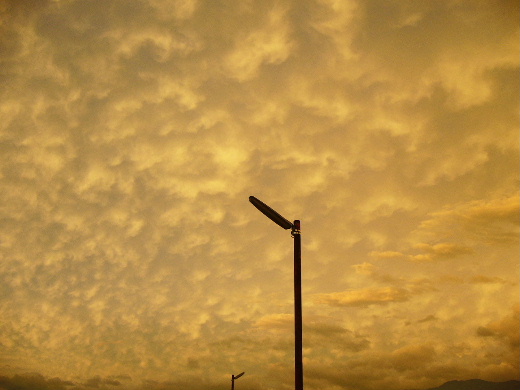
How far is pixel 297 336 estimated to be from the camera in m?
10.3

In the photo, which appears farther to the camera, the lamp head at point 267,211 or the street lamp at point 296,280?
the lamp head at point 267,211

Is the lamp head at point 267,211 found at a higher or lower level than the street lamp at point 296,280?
higher

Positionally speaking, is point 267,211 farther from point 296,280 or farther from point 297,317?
point 297,317

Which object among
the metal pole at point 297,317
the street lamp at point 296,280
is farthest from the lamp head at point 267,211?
the metal pole at point 297,317

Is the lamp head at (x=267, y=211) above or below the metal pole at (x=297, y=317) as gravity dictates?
above

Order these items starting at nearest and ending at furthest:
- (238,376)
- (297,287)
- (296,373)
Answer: (296,373) < (297,287) < (238,376)

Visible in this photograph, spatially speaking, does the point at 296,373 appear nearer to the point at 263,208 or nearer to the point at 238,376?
the point at 263,208

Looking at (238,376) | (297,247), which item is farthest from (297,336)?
(238,376)

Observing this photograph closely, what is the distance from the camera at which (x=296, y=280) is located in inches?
429

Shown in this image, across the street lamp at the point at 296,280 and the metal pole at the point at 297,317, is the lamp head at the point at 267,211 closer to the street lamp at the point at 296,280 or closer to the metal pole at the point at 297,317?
the street lamp at the point at 296,280

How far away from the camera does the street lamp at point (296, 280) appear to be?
32.6ft

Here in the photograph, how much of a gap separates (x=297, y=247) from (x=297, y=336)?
89.2 inches

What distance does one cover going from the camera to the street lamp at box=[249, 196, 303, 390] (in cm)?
994

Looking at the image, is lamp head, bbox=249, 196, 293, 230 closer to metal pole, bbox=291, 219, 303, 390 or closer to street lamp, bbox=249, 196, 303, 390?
street lamp, bbox=249, 196, 303, 390
